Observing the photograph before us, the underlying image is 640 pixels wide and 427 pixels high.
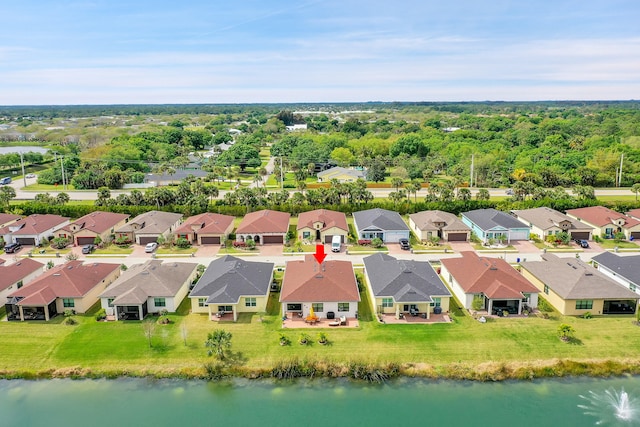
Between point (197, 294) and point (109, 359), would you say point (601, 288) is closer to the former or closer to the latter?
point (197, 294)

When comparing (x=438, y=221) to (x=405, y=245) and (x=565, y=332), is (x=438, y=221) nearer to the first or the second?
(x=405, y=245)

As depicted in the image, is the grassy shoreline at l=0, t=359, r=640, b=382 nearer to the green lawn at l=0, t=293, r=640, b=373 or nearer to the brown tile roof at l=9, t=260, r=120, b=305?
the green lawn at l=0, t=293, r=640, b=373

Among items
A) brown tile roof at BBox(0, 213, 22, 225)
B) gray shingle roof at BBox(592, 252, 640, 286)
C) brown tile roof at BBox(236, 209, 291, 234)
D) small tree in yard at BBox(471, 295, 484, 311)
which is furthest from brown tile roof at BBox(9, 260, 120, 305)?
gray shingle roof at BBox(592, 252, 640, 286)

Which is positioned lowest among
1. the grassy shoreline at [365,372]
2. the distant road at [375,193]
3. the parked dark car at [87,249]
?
the grassy shoreline at [365,372]

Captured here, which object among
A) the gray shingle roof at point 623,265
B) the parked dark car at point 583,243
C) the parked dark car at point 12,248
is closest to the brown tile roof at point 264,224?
the parked dark car at point 12,248

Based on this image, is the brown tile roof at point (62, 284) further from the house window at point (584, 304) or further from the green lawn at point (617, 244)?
the green lawn at point (617, 244)

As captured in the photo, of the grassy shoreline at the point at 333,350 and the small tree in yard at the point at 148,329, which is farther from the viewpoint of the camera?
the small tree in yard at the point at 148,329
